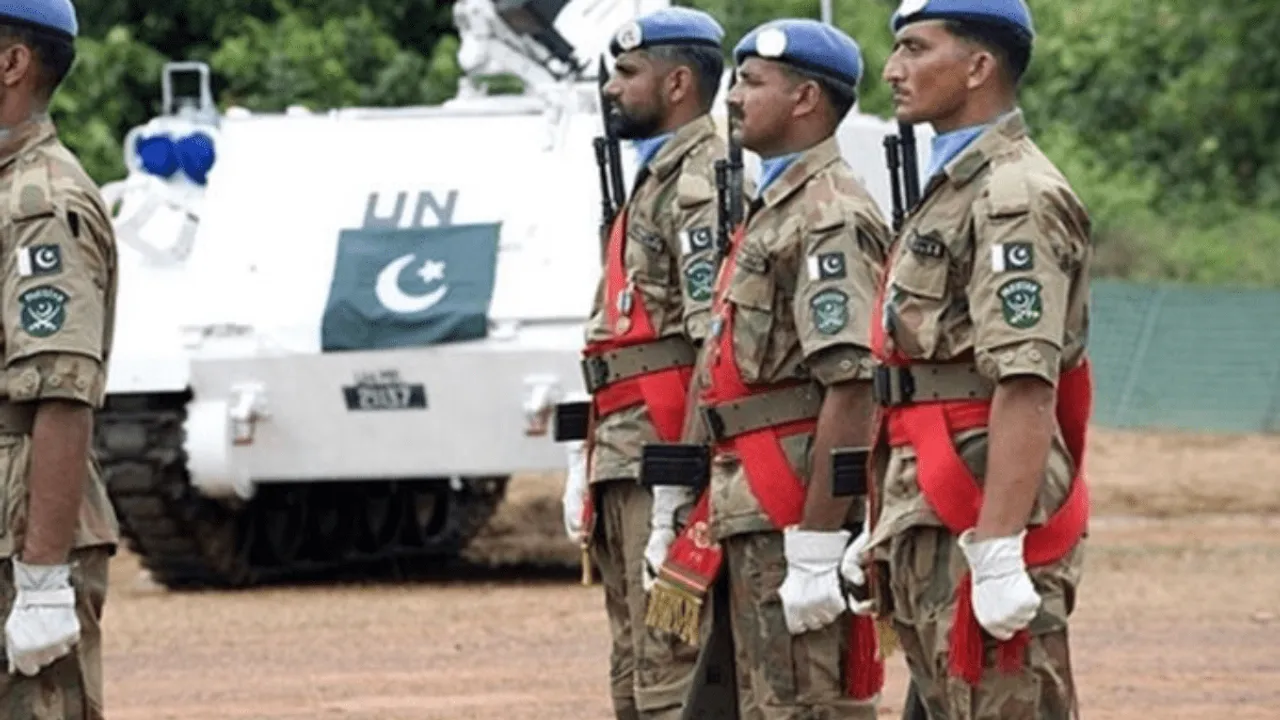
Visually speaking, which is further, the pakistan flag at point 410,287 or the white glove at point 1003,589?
the pakistan flag at point 410,287

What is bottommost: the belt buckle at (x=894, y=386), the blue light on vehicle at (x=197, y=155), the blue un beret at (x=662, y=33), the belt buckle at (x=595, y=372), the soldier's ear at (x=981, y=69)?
the belt buckle at (x=894, y=386)

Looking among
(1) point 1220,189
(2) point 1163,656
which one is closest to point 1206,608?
(2) point 1163,656

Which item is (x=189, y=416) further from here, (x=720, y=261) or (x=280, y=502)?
(x=720, y=261)

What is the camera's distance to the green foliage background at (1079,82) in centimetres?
2636

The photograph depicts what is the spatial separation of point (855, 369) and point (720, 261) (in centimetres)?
85

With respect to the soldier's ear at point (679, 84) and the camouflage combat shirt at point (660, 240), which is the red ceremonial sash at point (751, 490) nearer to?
the camouflage combat shirt at point (660, 240)

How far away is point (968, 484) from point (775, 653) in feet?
4.51

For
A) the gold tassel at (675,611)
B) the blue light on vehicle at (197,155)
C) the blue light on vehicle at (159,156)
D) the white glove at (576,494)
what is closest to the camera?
the gold tassel at (675,611)

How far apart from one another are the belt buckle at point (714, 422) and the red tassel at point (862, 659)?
50cm

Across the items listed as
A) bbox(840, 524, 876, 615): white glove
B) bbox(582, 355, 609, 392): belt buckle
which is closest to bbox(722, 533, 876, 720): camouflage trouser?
bbox(840, 524, 876, 615): white glove

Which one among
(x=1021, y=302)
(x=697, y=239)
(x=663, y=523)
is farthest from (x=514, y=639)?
(x=1021, y=302)

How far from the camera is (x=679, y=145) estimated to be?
30.0 ft

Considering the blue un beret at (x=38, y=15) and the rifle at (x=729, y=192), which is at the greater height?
the blue un beret at (x=38, y=15)

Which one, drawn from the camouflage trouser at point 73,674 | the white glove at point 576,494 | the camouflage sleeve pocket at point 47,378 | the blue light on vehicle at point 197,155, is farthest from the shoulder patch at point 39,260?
the blue light on vehicle at point 197,155
